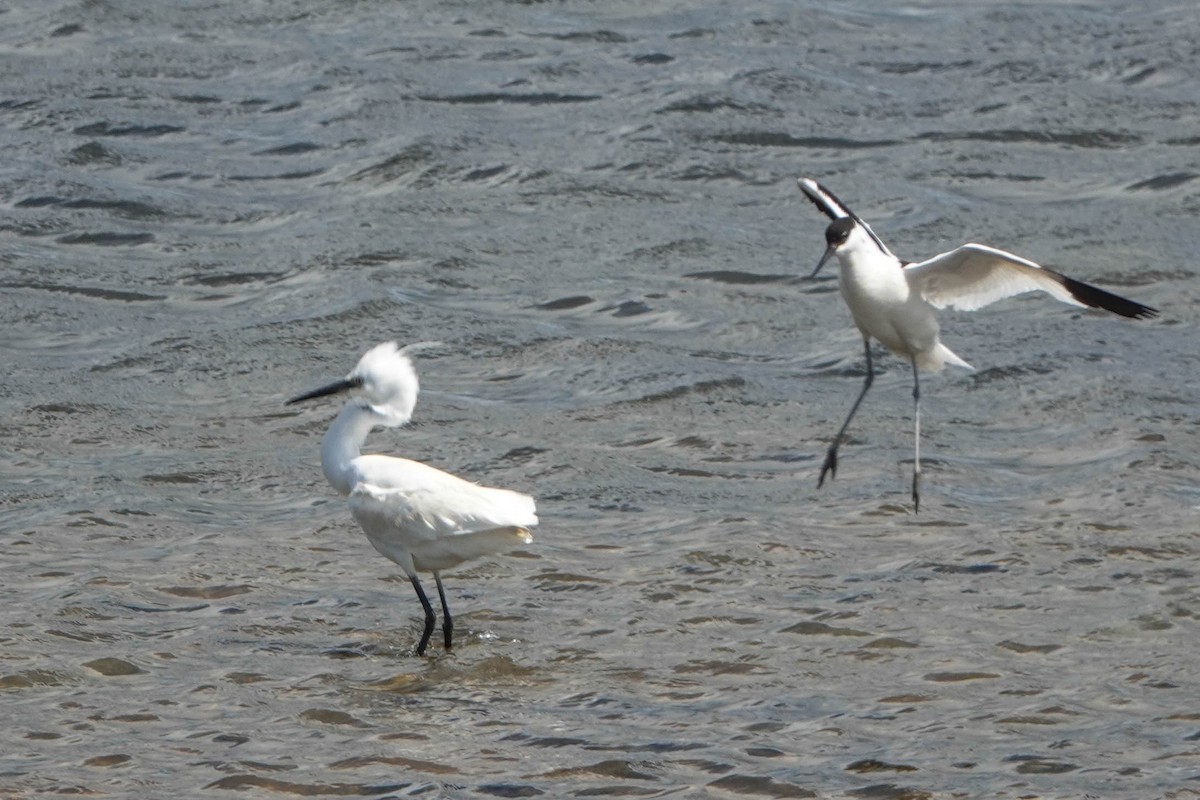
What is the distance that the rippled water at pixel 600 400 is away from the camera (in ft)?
21.7

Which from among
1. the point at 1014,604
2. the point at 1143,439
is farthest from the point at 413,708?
the point at 1143,439

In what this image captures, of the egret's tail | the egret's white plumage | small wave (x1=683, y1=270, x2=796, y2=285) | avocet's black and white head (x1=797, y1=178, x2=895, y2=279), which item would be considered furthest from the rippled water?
avocet's black and white head (x1=797, y1=178, x2=895, y2=279)

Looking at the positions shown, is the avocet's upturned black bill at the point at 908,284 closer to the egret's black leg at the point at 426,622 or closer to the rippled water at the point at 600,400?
the rippled water at the point at 600,400

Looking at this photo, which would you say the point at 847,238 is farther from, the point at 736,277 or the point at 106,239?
the point at 106,239

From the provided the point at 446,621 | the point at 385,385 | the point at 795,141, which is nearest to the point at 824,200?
the point at 385,385

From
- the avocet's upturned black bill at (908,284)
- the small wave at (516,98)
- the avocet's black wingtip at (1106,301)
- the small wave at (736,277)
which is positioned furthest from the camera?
the small wave at (516,98)

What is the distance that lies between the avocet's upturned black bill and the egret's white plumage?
1.90m

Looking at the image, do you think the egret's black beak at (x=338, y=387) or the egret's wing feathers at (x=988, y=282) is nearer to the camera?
the egret's black beak at (x=338, y=387)

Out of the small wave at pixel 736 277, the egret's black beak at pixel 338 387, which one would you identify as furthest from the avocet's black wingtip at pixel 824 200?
the small wave at pixel 736 277

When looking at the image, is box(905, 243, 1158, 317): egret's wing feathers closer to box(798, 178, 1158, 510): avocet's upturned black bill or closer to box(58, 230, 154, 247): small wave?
box(798, 178, 1158, 510): avocet's upturned black bill

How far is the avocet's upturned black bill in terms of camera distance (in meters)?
8.32

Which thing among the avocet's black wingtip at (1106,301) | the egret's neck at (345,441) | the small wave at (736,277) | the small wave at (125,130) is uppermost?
the small wave at (125,130)

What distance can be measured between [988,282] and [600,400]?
2335 millimetres

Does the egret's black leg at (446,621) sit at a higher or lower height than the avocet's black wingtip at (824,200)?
lower
